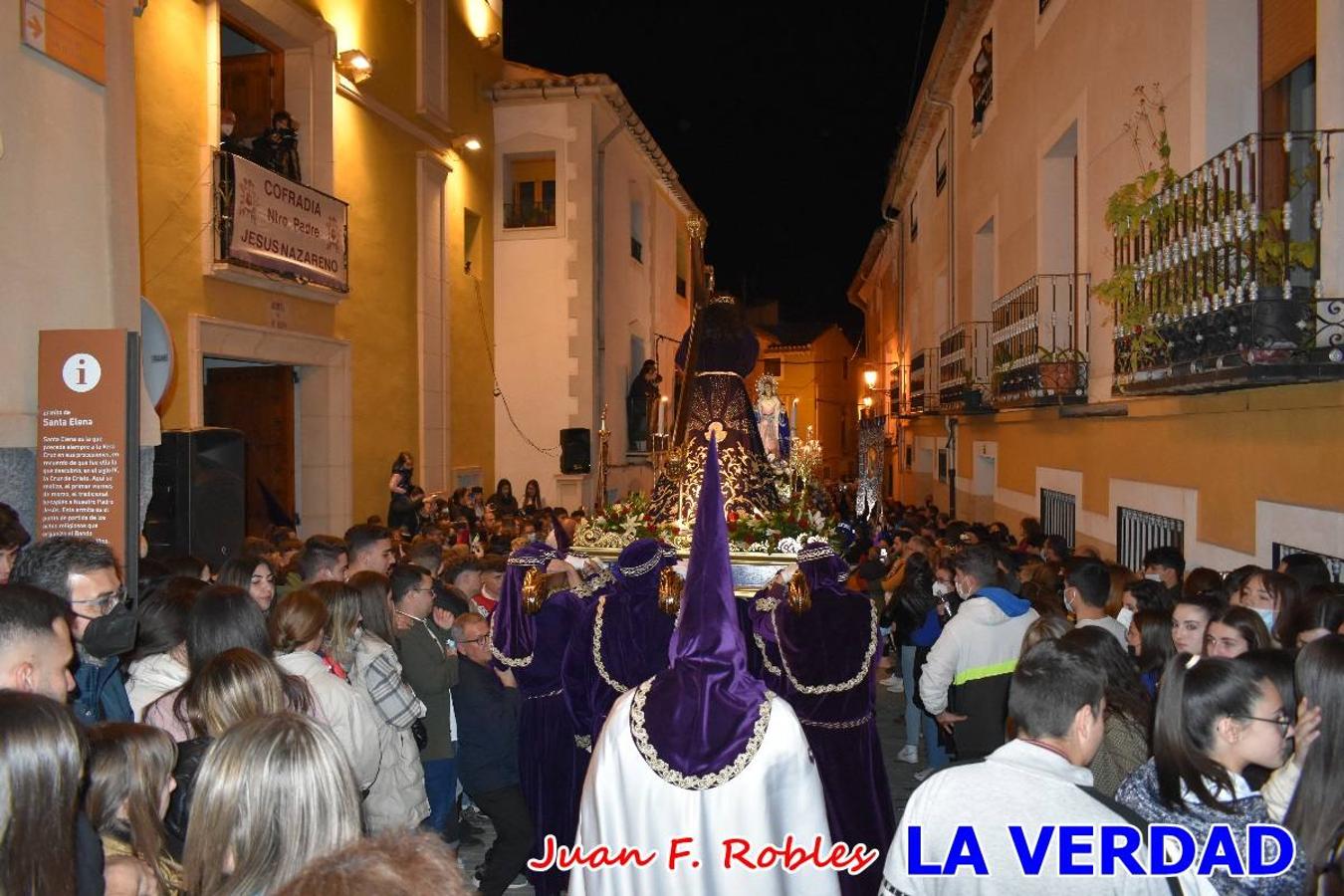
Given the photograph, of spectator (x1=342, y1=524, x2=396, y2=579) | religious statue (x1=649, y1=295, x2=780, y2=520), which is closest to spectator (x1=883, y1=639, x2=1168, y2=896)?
religious statue (x1=649, y1=295, x2=780, y2=520)

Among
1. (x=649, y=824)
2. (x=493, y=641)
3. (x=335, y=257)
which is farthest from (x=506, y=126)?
(x=649, y=824)

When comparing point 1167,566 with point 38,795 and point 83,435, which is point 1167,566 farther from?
point 83,435

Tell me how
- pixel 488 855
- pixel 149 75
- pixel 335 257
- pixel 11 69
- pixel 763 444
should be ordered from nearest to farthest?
pixel 488 855 < pixel 11 69 < pixel 763 444 < pixel 149 75 < pixel 335 257

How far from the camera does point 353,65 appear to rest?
1280 cm

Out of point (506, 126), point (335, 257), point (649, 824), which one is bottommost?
point (649, 824)

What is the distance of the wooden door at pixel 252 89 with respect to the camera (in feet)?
40.4

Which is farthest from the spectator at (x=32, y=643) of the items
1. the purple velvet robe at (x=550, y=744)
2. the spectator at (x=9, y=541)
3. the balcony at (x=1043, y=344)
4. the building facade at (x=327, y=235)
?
the balcony at (x=1043, y=344)

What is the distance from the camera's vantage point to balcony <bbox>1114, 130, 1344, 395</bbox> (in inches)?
218

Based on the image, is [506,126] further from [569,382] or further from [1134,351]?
[1134,351]

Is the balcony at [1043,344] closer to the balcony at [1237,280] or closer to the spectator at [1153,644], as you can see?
the balcony at [1237,280]

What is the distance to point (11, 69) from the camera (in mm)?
6168

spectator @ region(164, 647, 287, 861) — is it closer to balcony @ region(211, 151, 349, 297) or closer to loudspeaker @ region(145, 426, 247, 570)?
loudspeaker @ region(145, 426, 247, 570)

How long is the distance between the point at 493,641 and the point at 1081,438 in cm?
810

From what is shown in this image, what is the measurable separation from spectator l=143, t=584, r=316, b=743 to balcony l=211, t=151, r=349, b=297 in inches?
303
